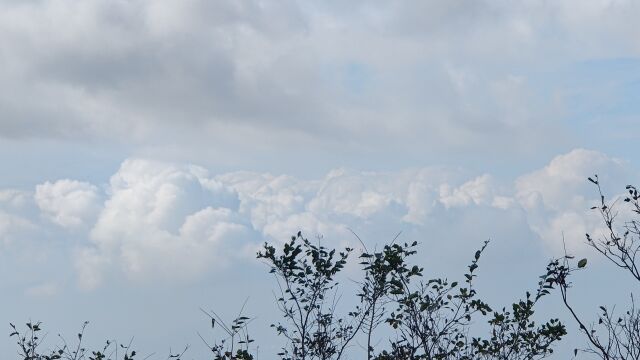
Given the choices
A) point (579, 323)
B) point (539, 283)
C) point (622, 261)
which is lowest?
point (579, 323)

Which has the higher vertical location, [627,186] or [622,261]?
[627,186]

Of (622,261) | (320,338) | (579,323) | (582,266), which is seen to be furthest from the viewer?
(320,338)

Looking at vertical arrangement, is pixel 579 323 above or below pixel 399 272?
below

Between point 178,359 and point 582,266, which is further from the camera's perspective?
point 178,359

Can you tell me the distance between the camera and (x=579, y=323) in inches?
476

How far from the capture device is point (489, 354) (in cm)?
1683

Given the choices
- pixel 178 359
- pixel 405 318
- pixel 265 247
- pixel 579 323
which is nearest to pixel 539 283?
pixel 405 318

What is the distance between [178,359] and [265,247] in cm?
312

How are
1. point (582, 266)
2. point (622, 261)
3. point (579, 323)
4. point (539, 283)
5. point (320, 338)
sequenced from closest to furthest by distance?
point (579, 323)
point (622, 261)
point (582, 266)
point (539, 283)
point (320, 338)

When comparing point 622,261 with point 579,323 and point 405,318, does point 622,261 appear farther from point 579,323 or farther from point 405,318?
point 405,318

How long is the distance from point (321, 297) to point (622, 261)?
6.27m

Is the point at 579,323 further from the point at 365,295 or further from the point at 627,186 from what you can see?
the point at 365,295

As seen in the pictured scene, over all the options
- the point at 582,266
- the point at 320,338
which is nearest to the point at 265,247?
the point at 320,338

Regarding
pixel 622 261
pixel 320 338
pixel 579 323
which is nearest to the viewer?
pixel 579 323
